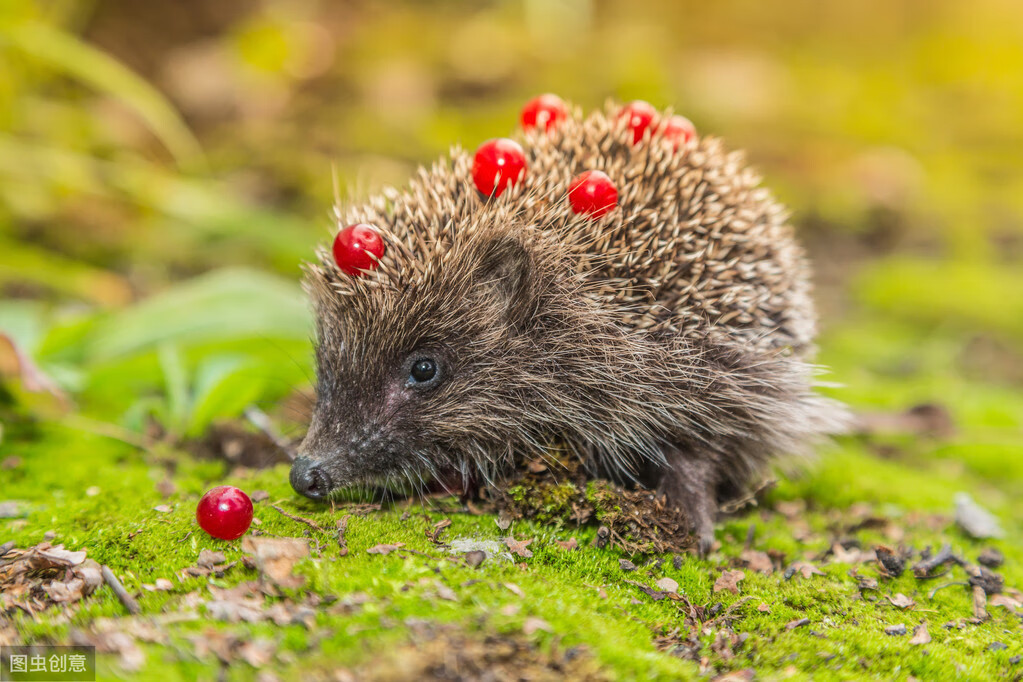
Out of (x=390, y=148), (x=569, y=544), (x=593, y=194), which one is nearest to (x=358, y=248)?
(x=593, y=194)

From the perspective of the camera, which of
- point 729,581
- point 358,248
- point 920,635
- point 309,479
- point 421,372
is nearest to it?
point 920,635

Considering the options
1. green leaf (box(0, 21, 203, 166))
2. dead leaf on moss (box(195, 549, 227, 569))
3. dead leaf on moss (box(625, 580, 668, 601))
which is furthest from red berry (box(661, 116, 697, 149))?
green leaf (box(0, 21, 203, 166))

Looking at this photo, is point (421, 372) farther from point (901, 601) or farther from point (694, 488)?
point (901, 601)

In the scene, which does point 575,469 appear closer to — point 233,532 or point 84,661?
point 233,532

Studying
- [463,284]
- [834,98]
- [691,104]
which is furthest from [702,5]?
[463,284]

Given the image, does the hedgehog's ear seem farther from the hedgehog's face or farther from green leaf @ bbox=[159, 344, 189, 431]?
green leaf @ bbox=[159, 344, 189, 431]

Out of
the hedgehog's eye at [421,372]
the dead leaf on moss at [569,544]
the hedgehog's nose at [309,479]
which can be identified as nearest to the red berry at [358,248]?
the hedgehog's eye at [421,372]
